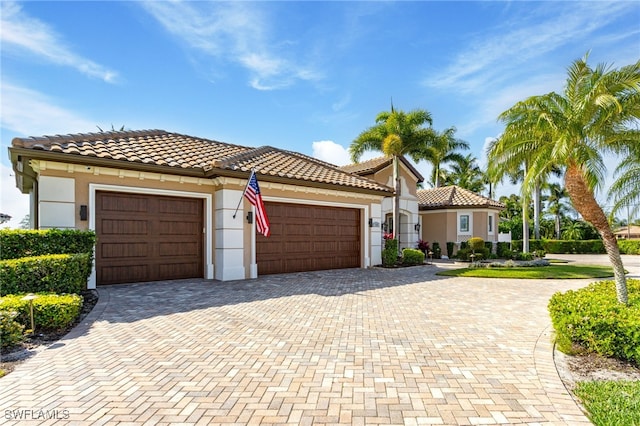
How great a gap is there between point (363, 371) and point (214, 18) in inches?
387

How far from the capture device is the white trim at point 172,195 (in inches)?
363

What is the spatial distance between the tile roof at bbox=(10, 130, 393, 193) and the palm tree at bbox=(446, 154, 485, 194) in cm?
2816

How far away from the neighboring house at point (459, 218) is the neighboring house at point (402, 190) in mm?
2662

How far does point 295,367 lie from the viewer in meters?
4.26

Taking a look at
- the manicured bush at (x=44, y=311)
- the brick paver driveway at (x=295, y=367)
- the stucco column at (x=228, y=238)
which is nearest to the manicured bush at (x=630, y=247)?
the brick paver driveway at (x=295, y=367)

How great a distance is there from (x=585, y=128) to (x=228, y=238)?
9.64 meters

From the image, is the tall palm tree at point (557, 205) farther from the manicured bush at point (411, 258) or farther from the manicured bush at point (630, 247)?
the manicured bush at point (411, 258)

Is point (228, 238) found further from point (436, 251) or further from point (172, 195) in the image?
point (436, 251)

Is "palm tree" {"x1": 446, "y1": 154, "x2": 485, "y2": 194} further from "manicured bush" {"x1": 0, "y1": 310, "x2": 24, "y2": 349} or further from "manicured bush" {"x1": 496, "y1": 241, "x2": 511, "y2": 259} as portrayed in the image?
"manicured bush" {"x1": 0, "y1": 310, "x2": 24, "y2": 349}

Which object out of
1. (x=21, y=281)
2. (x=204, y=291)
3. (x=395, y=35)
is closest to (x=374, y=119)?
(x=395, y=35)

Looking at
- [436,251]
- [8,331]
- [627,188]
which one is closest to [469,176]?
[436,251]

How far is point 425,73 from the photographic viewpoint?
12.9 meters

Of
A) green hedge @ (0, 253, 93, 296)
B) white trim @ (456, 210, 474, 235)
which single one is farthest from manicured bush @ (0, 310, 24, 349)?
white trim @ (456, 210, 474, 235)

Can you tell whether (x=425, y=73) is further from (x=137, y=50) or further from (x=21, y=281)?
(x=21, y=281)
